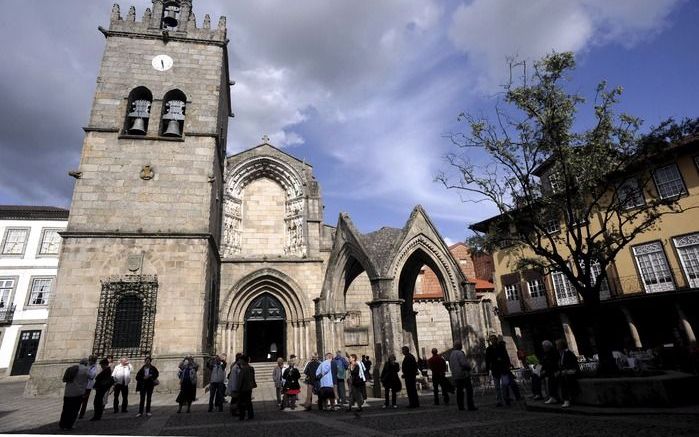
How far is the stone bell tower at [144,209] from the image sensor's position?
41.7 ft

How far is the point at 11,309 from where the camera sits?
23516 millimetres

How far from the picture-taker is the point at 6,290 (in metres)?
24.2

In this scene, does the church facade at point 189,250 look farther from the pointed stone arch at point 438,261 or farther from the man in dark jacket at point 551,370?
the man in dark jacket at point 551,370

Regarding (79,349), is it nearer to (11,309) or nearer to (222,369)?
(222,369)

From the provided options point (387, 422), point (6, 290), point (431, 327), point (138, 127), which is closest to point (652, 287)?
point (431, 327)

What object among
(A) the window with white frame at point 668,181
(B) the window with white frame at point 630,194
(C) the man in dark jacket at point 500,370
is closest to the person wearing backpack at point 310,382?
(C) the man in dark jacket at point 500,370

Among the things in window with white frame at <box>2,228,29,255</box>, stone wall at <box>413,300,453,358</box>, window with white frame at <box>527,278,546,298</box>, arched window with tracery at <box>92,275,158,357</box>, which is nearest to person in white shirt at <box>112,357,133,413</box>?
arched window with tracery at <box>92,275,158,357</box>

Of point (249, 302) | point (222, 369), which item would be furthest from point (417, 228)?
point (249, 302)

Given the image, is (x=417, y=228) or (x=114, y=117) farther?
(x=114, y=117)

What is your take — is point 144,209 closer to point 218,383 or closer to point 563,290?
point 218,383

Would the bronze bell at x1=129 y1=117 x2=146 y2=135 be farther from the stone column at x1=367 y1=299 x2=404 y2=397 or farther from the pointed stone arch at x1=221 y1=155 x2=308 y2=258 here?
the stone column at x1=367 y1=299 x2=404 y2=397

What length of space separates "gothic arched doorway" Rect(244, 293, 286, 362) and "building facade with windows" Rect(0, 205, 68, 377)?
44.5 feet

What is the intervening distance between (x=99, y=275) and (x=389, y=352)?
1066 cm

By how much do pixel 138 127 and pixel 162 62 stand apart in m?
3.83
